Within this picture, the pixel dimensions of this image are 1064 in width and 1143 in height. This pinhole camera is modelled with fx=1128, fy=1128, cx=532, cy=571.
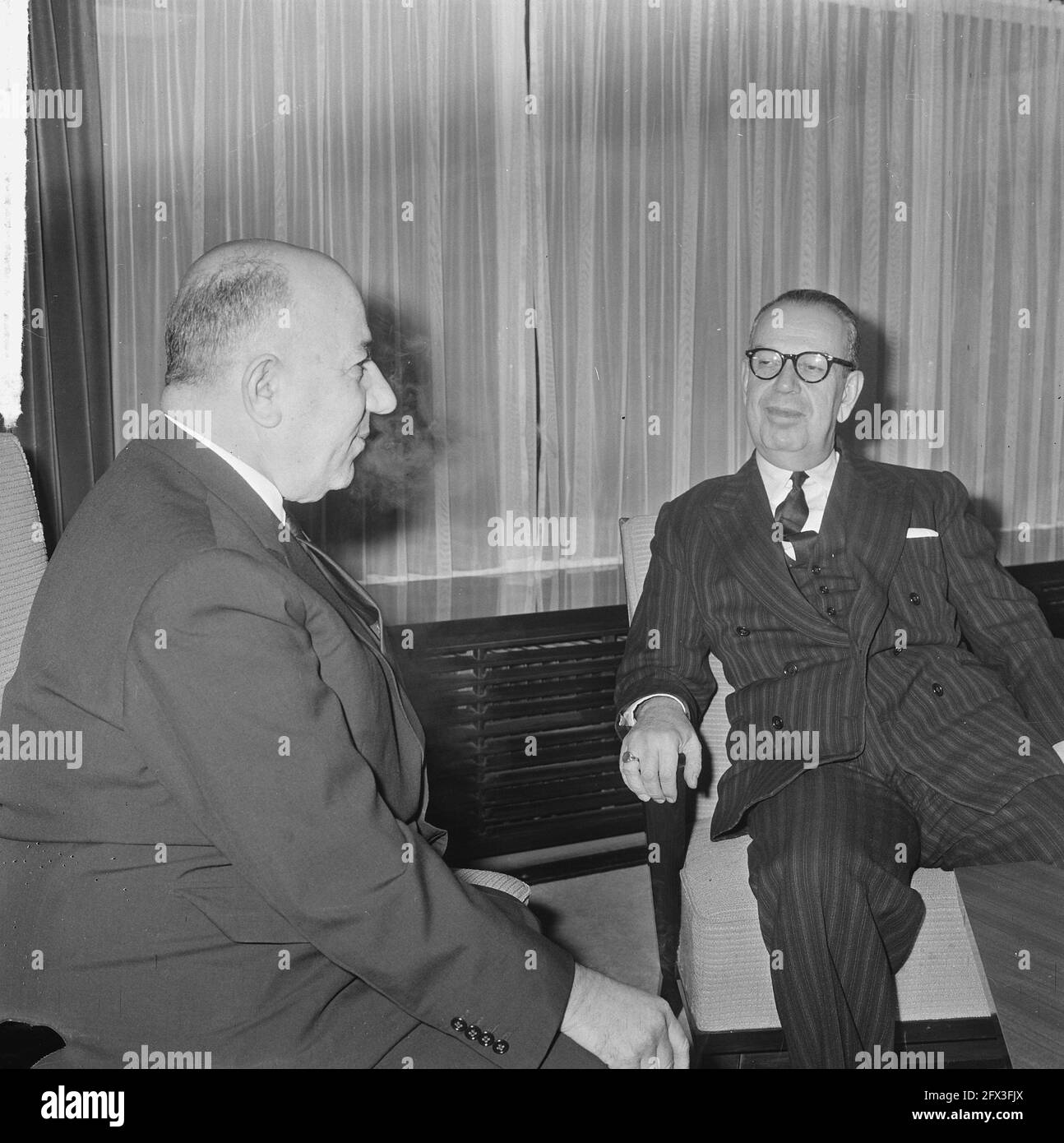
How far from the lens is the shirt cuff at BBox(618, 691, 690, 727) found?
1879mm

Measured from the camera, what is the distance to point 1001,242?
5160mm

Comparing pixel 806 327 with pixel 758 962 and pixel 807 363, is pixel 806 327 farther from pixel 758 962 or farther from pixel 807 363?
pixel 758 962

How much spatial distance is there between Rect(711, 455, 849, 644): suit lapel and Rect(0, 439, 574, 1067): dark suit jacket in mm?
994

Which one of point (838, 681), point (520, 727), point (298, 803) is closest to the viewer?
point (298, 803)

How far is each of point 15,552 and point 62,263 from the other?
1624 mm

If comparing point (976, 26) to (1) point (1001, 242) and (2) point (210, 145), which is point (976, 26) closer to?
(1) point (1001, 242)

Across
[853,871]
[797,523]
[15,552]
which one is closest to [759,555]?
[797,523]

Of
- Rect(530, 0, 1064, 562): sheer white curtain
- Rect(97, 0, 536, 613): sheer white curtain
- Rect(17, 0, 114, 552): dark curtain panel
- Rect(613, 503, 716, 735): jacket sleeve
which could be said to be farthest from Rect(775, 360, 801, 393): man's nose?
Rect(530, 0, 1064, 562): sheer white curtain

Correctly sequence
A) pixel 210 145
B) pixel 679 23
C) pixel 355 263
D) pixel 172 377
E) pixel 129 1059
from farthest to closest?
1. pixel 679 23
2. pixel 355 263
3. pixel 210 145
4. pixel 172 377
5. pixel 129 1059

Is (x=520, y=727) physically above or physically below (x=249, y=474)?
below

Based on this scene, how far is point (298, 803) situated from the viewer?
0.94 meters

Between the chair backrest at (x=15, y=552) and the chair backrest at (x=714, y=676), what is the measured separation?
1.06 meters
